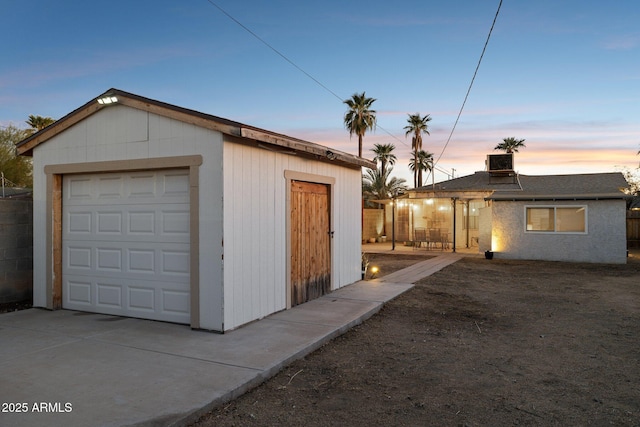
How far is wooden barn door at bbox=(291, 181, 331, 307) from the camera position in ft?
23.4

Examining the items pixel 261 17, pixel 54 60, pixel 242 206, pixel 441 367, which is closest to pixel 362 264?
pixel 242 206

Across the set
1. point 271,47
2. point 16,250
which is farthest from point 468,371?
point 271,47

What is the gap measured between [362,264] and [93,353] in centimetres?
701

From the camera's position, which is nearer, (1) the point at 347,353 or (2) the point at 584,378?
(2) the point at 584,378

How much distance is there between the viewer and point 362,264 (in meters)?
10.6

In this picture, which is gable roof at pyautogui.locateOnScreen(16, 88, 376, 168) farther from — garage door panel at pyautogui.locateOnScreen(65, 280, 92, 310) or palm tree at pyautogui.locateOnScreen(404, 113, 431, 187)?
palm tree at pyautogui.locateOnScreen(404, 113, 431, 187)

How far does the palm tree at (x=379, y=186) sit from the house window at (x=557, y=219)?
12702mm

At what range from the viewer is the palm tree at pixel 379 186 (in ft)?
93.2

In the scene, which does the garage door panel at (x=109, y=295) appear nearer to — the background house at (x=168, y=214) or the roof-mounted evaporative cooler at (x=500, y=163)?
the background house at (x=168, y=214)

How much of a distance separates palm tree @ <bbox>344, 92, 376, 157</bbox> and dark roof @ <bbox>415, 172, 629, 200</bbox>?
888cm

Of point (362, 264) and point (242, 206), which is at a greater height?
point (242, 206)

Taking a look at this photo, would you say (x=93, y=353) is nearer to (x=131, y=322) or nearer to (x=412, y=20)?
(x=131, y=322)

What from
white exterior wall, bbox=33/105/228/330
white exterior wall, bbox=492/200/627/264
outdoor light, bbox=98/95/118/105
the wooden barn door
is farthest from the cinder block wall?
white exterior wall, bbox=492/200/627/264

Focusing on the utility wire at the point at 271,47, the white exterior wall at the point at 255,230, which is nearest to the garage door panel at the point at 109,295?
the white exterior wall at the point at 255,230
